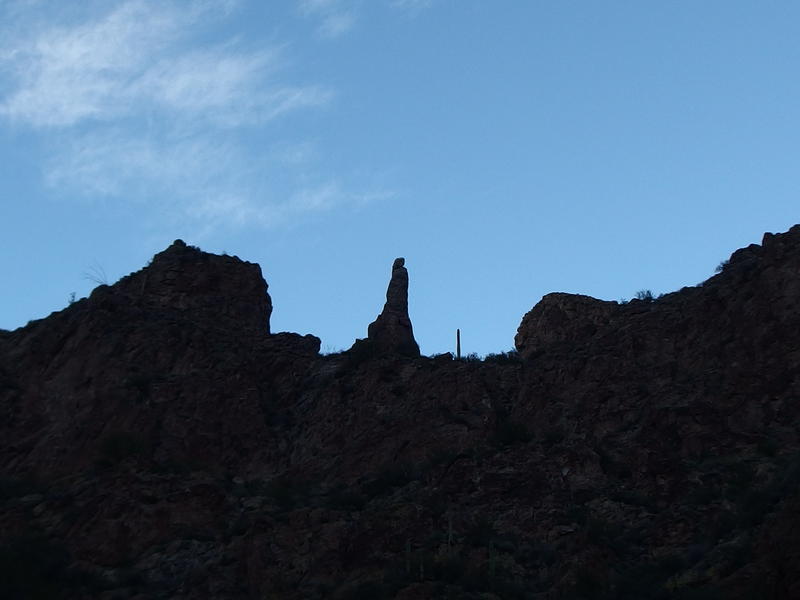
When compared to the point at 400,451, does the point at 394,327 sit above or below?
above

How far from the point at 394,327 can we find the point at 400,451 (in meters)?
8.46

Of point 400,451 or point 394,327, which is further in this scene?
point 394,327

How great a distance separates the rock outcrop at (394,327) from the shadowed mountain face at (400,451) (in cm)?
23

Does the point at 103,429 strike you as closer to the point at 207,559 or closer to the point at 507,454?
the point at 207,559

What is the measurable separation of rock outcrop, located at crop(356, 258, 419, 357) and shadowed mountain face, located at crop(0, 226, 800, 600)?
0.23 meters

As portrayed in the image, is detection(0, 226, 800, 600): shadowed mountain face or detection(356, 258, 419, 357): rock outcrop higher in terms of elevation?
detection(356, 258, 419, 357): rock outcrop

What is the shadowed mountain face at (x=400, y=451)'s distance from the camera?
134ft

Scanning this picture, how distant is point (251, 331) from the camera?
57.1 meters

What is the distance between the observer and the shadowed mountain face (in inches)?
1608

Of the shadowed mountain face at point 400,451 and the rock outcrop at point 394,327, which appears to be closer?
the shadowed mountain face at point 400,451

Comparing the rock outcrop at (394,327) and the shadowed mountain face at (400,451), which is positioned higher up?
the rock outcrop at (394,327)

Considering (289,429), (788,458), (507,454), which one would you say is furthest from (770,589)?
(289,429)

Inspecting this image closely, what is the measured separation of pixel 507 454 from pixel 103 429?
549 inches

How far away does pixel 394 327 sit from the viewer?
187 ft
